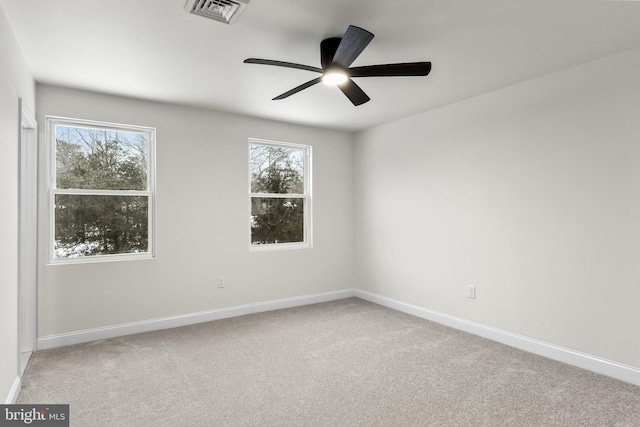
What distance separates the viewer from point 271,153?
474 centimetres

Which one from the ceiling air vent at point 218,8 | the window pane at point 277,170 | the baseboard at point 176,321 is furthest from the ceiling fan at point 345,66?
the baseboard at point 176,321

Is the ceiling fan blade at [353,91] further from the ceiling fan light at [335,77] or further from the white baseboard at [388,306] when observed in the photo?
the white baseboard at [388,306]

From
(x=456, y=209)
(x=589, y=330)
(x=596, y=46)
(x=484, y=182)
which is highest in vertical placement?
(x=596, y=46)

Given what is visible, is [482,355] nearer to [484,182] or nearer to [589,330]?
[589,330]

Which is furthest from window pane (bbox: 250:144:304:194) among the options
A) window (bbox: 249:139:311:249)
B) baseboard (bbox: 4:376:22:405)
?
baseboard (bbox: 4:376:22:405)

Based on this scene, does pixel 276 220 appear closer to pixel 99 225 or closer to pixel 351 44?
pixel 99 225

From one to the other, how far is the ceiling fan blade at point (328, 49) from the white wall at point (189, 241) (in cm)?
207

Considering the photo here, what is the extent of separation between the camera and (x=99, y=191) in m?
3.58

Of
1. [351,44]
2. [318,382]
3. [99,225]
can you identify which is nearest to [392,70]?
[351,44]

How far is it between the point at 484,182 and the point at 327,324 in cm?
224

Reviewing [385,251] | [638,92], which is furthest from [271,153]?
[638,92]

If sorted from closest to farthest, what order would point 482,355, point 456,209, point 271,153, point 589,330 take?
point 589,330 → point 482,355 → point 456,209 → point 271,153

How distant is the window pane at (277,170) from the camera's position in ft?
15.1

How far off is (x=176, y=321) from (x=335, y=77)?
306cm
